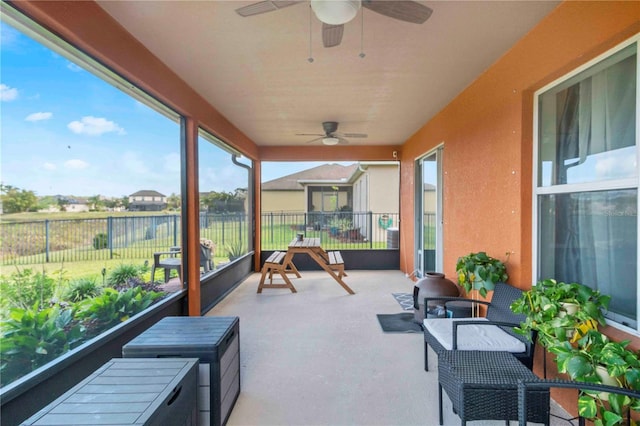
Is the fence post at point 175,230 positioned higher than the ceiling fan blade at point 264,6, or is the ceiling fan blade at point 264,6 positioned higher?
the ceiling fan blade at point 264,6

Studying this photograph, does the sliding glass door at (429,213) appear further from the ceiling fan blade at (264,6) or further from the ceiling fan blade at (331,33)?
the ceiling fan blade at (264,6)

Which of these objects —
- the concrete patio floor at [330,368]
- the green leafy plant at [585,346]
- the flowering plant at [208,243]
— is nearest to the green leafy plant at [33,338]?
the concrete patio floor at [330,368]

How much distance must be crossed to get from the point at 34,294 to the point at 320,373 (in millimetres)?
1977

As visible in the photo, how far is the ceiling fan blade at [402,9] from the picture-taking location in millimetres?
1680

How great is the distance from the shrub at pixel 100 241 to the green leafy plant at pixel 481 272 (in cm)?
305

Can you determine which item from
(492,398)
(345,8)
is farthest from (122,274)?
(492,398)

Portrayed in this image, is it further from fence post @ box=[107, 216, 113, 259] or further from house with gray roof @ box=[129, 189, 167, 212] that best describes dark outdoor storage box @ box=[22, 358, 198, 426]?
house with gray roof @ box=[129, 189, 167, 212]

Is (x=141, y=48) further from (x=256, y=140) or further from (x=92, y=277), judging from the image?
(x=256, y=140)

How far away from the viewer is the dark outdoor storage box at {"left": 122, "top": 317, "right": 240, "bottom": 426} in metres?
1.82

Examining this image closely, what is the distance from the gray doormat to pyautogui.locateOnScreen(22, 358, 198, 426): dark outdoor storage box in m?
2.32

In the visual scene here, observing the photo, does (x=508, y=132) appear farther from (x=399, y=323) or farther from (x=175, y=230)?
(x=175, y=230)

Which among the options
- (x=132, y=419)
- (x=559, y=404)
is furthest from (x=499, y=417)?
(x=132, y=419)

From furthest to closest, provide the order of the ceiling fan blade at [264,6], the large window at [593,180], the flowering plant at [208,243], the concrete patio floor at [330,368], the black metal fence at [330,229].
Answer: the black metal fence at [330,229], the flowering plant at [208,243], the concrete patio floor at [330,368], the large window at [593,180], the ceiling fan blade at [264,6]

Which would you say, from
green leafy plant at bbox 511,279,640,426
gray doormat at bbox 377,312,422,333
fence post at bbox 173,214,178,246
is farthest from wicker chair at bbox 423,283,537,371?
fence post at bbox 173,214,178,246
